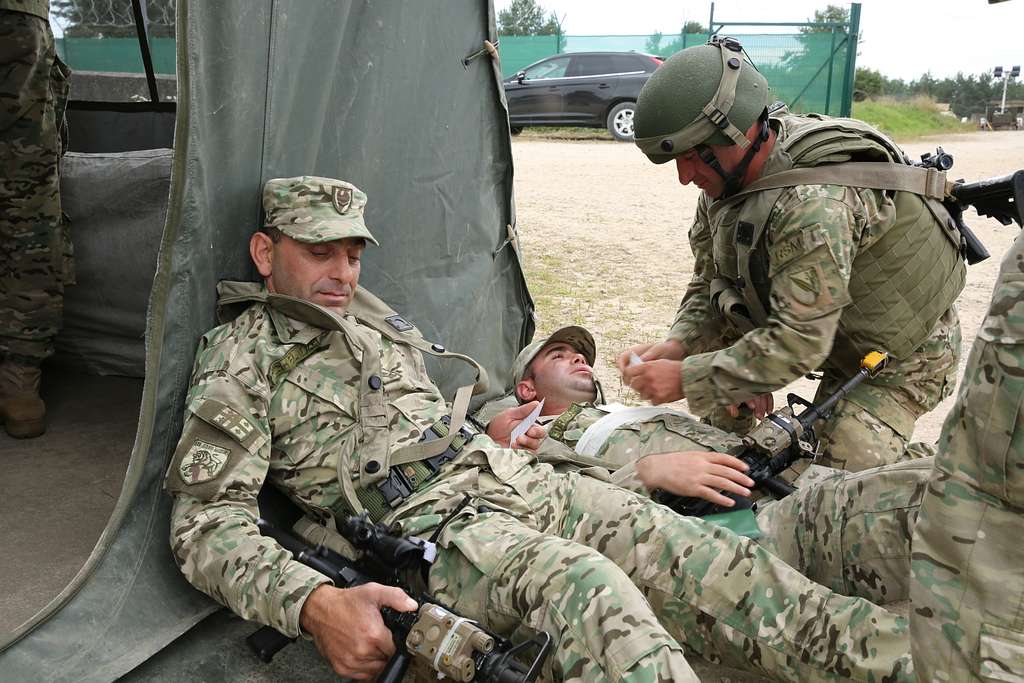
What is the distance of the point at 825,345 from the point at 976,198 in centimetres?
76

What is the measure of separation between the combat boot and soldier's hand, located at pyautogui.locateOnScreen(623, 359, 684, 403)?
2.59m

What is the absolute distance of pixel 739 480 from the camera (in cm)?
299

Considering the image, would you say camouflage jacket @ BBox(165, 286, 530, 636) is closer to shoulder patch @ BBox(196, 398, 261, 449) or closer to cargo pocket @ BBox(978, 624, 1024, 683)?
shoulder patch @ BBox(196, 398, 261, 449)

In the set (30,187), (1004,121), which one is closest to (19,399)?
(30,187)

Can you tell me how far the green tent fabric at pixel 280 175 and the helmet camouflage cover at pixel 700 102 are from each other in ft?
3.32

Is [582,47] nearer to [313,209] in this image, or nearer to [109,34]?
[109,34]

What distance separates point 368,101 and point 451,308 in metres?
1.05

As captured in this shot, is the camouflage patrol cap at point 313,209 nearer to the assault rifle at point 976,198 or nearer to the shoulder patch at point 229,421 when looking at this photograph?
the shoulder patch at point 229,421

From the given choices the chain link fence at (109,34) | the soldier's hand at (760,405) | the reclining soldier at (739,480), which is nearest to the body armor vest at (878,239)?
the soldier's hand at (760,405)

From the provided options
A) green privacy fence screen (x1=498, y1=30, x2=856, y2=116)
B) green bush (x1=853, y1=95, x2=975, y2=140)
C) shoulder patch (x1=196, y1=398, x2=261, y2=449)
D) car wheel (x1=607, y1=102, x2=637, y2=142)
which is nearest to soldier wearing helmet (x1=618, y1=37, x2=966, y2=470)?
shoulder patch (x1=196, y1=398, x2=261, y2=449)

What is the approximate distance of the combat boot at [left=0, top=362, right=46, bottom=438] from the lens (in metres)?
4.04

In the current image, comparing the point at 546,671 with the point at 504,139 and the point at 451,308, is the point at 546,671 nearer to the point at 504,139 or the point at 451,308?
the point at 451,308

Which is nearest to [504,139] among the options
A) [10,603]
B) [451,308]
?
[451,308]

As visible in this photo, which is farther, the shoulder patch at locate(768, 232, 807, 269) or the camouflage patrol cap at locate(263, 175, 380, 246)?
the shoulder patch at locate(768, 232, 807, 269)
